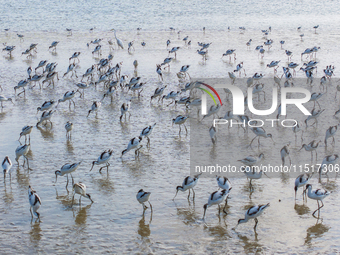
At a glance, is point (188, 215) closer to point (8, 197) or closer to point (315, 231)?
point (315, 231)

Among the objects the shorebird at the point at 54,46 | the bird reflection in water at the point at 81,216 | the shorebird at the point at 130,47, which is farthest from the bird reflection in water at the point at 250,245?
the shorebird at the point at 54,46

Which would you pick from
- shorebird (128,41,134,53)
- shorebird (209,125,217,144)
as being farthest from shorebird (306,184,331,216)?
shorebird (128,41,134,53)

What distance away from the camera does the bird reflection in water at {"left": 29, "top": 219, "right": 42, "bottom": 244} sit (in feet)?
24.8

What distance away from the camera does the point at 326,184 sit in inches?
378

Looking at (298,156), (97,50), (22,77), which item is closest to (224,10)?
(97,50)

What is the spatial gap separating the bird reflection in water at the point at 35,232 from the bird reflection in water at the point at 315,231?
4.37 meters

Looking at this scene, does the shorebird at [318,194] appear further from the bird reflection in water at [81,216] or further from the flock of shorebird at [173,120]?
the bird reflection in water at [81,216]

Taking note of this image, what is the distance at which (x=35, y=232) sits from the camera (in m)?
7.76

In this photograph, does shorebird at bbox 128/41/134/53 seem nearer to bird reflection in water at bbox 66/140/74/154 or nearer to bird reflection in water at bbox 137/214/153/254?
bird reflection in water at bbox 66/140/74/154

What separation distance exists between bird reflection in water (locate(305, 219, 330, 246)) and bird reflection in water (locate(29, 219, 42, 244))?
14.3ft

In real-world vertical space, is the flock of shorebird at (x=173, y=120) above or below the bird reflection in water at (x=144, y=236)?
above

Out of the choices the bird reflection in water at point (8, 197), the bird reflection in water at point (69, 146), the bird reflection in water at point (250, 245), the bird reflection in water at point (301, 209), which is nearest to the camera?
the bird reflection in water at point (250, 245)

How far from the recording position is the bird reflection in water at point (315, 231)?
7.50 meters

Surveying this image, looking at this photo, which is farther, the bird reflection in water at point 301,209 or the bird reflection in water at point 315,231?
the bird reflection in water at point 301,209
